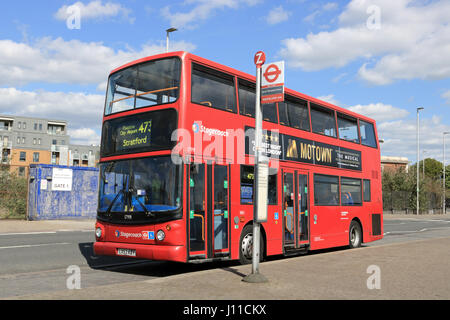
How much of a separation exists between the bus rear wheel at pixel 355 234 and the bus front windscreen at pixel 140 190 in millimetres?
8382

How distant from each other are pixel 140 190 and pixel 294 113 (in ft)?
17.7

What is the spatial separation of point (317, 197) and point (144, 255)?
20.7 ft

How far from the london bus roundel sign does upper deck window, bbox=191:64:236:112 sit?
1624 mm

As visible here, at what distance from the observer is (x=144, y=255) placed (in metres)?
8.97

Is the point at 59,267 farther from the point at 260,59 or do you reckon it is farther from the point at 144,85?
the point at 260,59

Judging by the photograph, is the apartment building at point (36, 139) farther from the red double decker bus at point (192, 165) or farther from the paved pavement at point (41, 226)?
the red double decker bus at point (192, 165)

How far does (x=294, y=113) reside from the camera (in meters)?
12.8

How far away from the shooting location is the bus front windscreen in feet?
29.3

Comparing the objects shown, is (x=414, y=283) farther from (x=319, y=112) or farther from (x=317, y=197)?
(x=319, y=112)

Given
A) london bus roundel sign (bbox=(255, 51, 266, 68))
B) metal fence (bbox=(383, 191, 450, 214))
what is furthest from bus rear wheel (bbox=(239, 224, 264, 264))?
metal fence (bbox=(383, 191, 450, 214))

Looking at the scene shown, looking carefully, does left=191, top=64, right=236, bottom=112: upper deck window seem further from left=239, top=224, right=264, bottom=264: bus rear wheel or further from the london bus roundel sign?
left=239, top=224, right=264, bottom=264: bus rear wheel

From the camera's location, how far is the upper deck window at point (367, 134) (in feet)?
53.5

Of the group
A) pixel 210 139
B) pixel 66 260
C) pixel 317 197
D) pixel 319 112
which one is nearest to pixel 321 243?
pixel 317 197
